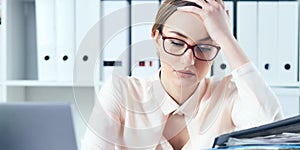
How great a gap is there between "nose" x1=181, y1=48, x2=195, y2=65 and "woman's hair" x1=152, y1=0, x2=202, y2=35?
103 millimetres

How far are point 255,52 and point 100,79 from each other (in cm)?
57

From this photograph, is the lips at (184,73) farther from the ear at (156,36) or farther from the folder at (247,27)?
the folder at (247,27)

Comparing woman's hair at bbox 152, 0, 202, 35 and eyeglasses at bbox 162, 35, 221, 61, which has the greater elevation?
woman's hair at bbox 152, 0, 202, 35

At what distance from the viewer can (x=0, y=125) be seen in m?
0.80

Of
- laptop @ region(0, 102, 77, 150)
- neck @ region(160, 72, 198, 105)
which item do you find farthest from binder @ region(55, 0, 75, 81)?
laptop @ region(0, 102, 77, 150)

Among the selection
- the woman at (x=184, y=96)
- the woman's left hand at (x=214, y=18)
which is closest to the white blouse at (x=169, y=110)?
the woman at (x=184, y=96)

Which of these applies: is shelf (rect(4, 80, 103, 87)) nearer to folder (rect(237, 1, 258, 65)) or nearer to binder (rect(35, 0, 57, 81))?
binder (rect(35, 0, 57, 81))

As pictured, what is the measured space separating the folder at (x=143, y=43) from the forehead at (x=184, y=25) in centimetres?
5

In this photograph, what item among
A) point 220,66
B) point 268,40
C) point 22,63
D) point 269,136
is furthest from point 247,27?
point 22,63

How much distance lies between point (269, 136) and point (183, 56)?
0.39m

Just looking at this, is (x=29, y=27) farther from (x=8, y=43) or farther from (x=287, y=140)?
(x=287, y=140)

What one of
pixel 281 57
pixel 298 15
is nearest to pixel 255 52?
pixel 281 57

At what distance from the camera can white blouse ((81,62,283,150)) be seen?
3.77 feet

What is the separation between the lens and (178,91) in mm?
1146
